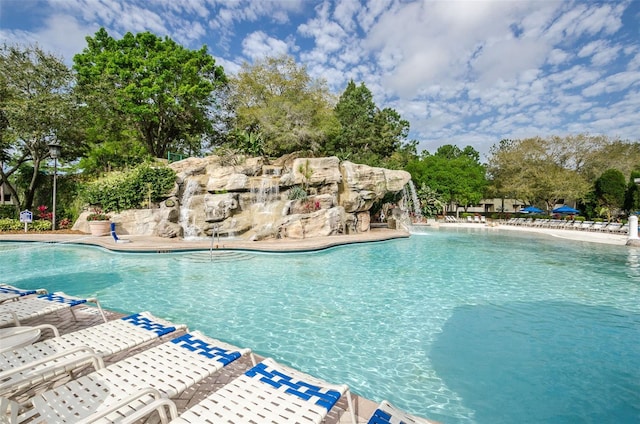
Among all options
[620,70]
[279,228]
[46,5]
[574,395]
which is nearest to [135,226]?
[279,228]

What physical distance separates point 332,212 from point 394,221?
26.3 feet

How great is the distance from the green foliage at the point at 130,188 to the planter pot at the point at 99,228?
6.28ft

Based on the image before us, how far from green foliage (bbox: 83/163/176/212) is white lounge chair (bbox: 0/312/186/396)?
16.2 metres

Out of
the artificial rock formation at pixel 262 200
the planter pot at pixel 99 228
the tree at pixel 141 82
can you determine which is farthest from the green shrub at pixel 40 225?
the tree at pixel 141 82

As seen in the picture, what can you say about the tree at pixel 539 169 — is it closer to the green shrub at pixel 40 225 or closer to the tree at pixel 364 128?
the tree at pixel 364 128

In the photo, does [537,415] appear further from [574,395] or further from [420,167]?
[420,167]

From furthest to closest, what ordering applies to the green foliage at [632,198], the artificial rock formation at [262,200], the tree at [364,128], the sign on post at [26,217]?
the tree at [364,128] → the green foliage at [632,198] → the sign on post at [26,217] → the artificial rock formation at [262,200]

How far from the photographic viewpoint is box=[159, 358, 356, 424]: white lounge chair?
70.8 inches

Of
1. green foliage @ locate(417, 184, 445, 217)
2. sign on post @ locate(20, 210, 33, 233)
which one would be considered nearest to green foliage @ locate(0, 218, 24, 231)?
sign on post @ locate(20, 210, 33, 233)

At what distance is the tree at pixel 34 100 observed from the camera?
681 inches

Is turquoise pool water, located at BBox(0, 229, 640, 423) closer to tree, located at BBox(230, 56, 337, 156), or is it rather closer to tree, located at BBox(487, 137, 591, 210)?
tree, located at BBox(230, 56, 337, 156)

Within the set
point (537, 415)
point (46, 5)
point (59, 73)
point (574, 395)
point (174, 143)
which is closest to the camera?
point (537, 415)

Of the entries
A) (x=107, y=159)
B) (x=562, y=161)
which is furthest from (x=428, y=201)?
(x=107, y=159)

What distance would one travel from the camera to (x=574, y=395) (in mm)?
3357
